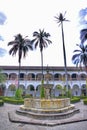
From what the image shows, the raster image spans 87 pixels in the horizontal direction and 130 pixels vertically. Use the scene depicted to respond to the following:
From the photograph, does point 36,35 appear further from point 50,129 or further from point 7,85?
point 50,129

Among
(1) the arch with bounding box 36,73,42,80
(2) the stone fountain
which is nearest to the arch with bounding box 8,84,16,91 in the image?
(1) the arch with bounding box 36,73,42,80

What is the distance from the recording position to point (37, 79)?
52438 mm

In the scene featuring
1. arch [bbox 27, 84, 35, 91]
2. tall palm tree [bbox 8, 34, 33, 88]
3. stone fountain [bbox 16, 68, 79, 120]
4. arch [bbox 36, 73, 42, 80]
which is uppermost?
tall palm tree [bbox 8, 34, 33, 88]

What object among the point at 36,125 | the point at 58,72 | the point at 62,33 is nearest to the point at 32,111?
the point at 36,125

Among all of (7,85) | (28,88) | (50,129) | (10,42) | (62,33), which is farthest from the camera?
(28,88)

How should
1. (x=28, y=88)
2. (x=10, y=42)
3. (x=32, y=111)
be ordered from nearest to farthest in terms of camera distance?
(x=32, y=111) < (x=10, y=42) < (x=28, y=88)

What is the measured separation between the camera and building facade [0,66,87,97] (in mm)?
50844

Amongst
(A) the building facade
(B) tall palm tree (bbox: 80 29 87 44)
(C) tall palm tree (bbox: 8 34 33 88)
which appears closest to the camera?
(B) tall palm tree (bbox: 80 29 87 44)

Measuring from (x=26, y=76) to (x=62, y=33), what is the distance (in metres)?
19.7

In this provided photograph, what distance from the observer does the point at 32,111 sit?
1830cm

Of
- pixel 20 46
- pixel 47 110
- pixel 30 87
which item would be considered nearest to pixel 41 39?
pixel 20 46

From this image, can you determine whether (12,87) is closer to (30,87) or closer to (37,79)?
(30,87)

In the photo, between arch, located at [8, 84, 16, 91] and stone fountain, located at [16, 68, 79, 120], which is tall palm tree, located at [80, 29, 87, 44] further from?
arch, located at [8, 84, 16, 91]

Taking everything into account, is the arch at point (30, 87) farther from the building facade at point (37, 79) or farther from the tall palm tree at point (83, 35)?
the tall palm tree at point (83, 35)
